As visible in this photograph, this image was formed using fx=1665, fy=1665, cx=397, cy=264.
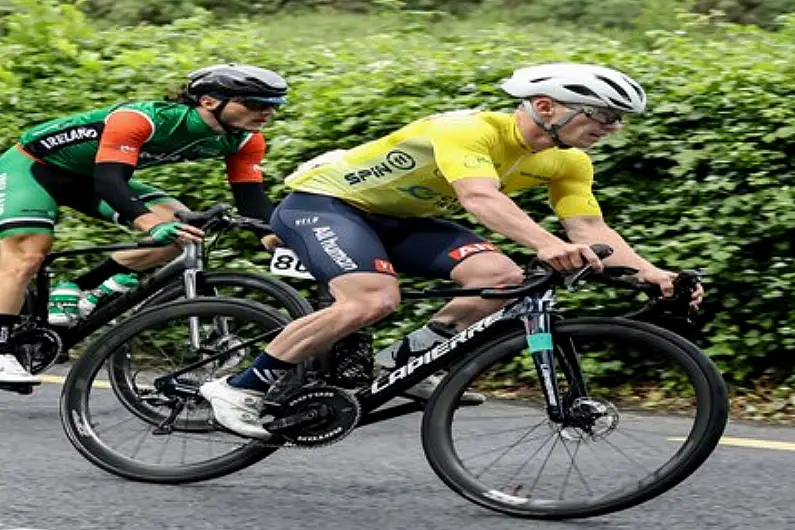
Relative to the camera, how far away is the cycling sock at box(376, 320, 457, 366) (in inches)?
247

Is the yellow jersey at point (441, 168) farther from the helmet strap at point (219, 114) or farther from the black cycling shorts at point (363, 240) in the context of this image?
the helmet strap at point (219, 114)

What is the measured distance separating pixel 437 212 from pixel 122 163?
162cm

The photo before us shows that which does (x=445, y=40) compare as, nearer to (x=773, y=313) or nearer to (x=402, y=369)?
(x=773, y=313)

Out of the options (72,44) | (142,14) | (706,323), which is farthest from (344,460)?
(142,14)

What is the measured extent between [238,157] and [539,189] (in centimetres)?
203

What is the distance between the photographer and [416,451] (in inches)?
276

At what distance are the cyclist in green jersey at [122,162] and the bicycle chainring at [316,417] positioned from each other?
1.24 m

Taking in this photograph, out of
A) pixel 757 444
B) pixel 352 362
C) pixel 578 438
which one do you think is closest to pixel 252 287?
pixel 352 362

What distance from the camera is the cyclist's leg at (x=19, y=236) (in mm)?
7586

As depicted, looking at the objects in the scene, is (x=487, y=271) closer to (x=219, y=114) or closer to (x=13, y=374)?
(x=219, y=114)

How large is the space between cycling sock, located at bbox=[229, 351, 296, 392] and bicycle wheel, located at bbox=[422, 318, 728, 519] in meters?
0.64

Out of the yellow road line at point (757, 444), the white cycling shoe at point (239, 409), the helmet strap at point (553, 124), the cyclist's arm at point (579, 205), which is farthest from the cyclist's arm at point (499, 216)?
the yellow road line at point (757, 444)

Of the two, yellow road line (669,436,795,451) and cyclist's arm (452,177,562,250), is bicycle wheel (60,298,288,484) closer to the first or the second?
cyclist's arm (452,177,562,250)

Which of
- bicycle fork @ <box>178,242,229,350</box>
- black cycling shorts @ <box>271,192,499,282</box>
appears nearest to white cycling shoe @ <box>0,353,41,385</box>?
bicycle fork @ <box>178,242,229,350</box>
